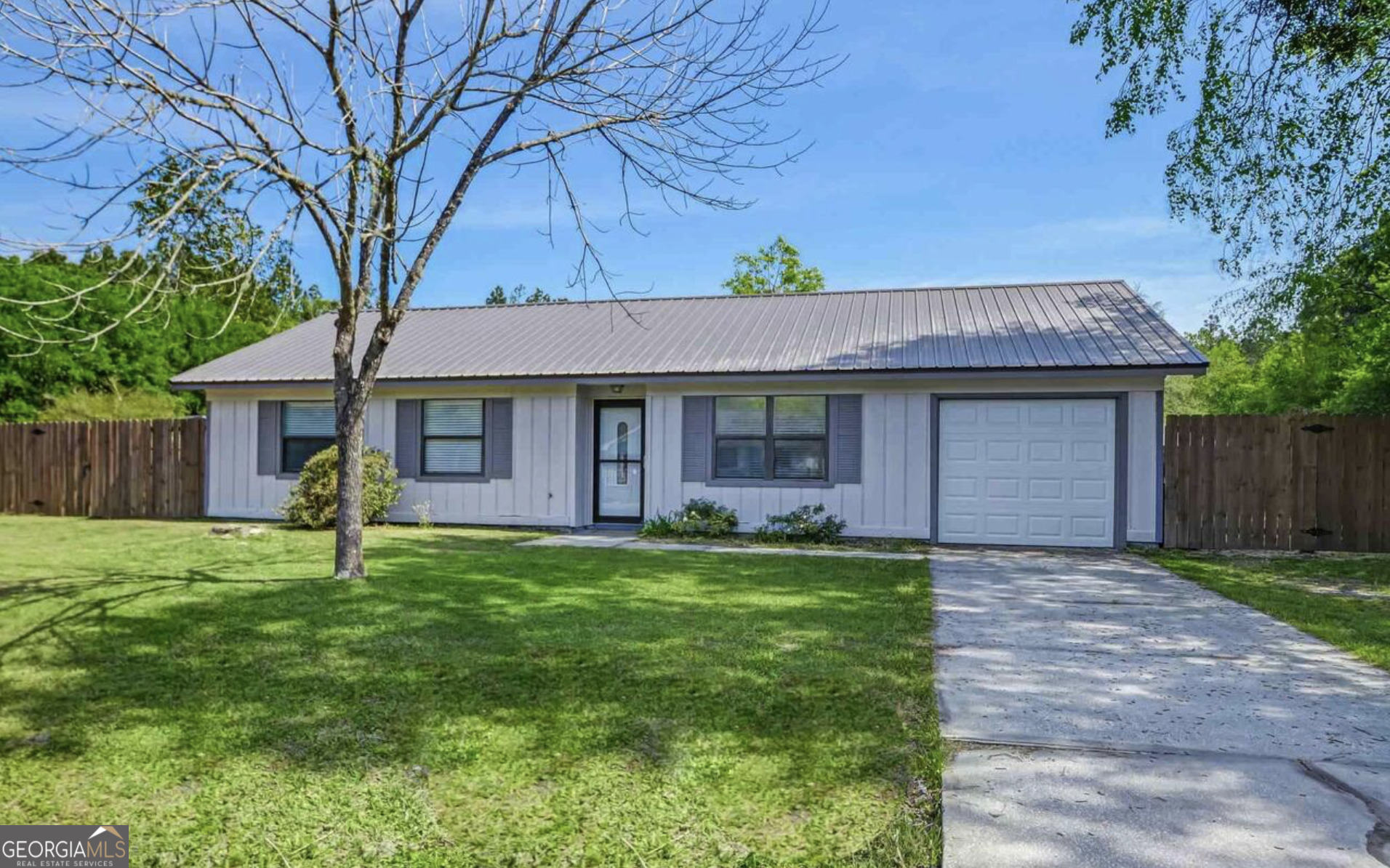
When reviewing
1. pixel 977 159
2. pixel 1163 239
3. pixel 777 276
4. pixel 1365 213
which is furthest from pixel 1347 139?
pixel 777 276

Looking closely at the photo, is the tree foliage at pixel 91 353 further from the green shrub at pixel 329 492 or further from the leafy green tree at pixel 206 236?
the leafy green tree at pixel 206 236

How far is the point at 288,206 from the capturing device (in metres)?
5.73

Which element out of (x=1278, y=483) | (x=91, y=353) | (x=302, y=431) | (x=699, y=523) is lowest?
(x=699, y=523)

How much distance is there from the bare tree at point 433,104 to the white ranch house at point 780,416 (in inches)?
215

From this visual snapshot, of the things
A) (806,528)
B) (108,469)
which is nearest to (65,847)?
(806,528)

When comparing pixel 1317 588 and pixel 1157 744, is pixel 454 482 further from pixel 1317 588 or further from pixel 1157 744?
pixel 1157 744

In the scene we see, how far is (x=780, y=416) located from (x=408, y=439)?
6.00 meters

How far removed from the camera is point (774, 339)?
13188 mm

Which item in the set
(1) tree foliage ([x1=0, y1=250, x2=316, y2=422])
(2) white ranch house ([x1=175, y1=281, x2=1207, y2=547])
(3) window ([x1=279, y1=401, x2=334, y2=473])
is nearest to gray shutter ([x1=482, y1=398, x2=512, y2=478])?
(2) white ranch house ([x1=175, y1=281, x2=1207, y2=547])

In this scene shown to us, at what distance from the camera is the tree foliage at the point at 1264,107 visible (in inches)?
408

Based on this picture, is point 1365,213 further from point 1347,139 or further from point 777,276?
point 777,276

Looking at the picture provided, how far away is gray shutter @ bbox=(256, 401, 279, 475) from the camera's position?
13898 millimetres

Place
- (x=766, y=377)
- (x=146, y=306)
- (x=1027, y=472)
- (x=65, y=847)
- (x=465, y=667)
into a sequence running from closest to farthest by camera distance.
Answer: (x=65, y=847) → (x=465, y=667) → (x=146, y=306) → (x=1027, y=472) → (x=766, y=377)

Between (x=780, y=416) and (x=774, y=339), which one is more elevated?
(x=774, y=339)
